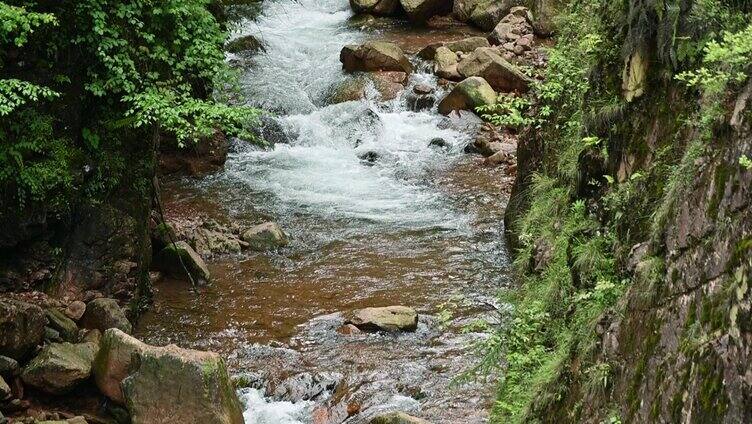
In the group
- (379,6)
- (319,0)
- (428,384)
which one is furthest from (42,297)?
(319,0)

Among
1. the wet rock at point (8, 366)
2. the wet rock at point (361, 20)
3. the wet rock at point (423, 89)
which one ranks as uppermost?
the wet rock at point (361, 20)

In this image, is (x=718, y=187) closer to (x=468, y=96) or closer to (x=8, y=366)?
(x=8, y=366)

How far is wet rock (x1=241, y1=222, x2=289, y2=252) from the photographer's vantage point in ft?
38.7

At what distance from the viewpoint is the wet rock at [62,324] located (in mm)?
8281

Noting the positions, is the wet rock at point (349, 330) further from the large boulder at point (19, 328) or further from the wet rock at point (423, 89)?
the wet rock at point (423, 89)

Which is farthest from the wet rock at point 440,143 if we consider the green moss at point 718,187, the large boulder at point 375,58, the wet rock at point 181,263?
the green moss at point 718,187

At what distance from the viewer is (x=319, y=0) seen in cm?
2420

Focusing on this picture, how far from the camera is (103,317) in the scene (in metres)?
8.77

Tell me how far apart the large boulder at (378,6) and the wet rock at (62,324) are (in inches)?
628

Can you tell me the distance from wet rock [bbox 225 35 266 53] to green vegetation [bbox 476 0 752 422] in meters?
13.1

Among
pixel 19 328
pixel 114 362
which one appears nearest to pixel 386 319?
pixel 114 362

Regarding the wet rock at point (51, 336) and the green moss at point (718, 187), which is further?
the wet rock at point (51, 336)

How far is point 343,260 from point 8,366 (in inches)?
192

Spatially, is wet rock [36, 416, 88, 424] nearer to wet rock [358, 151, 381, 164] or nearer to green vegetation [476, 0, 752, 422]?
green vegetation [476, 0, 752, 422]
